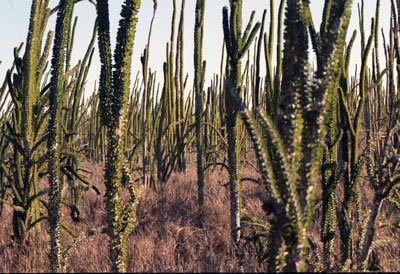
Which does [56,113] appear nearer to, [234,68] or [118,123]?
[118,123]

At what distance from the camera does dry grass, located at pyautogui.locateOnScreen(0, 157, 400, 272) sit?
133 cm

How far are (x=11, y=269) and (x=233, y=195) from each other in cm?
92

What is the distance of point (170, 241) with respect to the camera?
1559 millimetres

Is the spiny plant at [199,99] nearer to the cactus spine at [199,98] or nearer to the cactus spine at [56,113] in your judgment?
the cactus spine at [199,98]

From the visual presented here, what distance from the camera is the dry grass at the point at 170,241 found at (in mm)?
1334

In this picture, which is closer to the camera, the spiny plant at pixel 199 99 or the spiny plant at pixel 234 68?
the spiny plant at pixel 234 68

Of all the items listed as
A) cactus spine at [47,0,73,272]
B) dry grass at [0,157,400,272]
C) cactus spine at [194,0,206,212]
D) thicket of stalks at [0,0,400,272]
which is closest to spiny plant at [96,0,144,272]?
thicket of stalks at [0,0,400,272]

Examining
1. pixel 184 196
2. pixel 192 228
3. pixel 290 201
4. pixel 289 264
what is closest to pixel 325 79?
pixel 290 201

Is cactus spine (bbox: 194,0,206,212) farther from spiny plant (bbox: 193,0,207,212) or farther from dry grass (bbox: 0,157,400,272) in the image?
dry grass (bbox: 0,157,400,272)

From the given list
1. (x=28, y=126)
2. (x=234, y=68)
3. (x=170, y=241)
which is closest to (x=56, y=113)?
(x=28, y=126)

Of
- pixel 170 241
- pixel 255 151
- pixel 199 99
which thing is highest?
pixel 199 99

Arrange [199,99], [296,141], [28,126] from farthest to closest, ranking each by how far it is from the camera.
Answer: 1. [199,99]
2. [28,126]
3. [296,141]

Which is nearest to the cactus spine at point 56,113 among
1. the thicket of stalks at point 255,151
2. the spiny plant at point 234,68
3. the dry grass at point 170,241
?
the thicket of stalks at point 255,151

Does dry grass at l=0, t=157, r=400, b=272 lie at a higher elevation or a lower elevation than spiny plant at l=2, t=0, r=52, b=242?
lower
